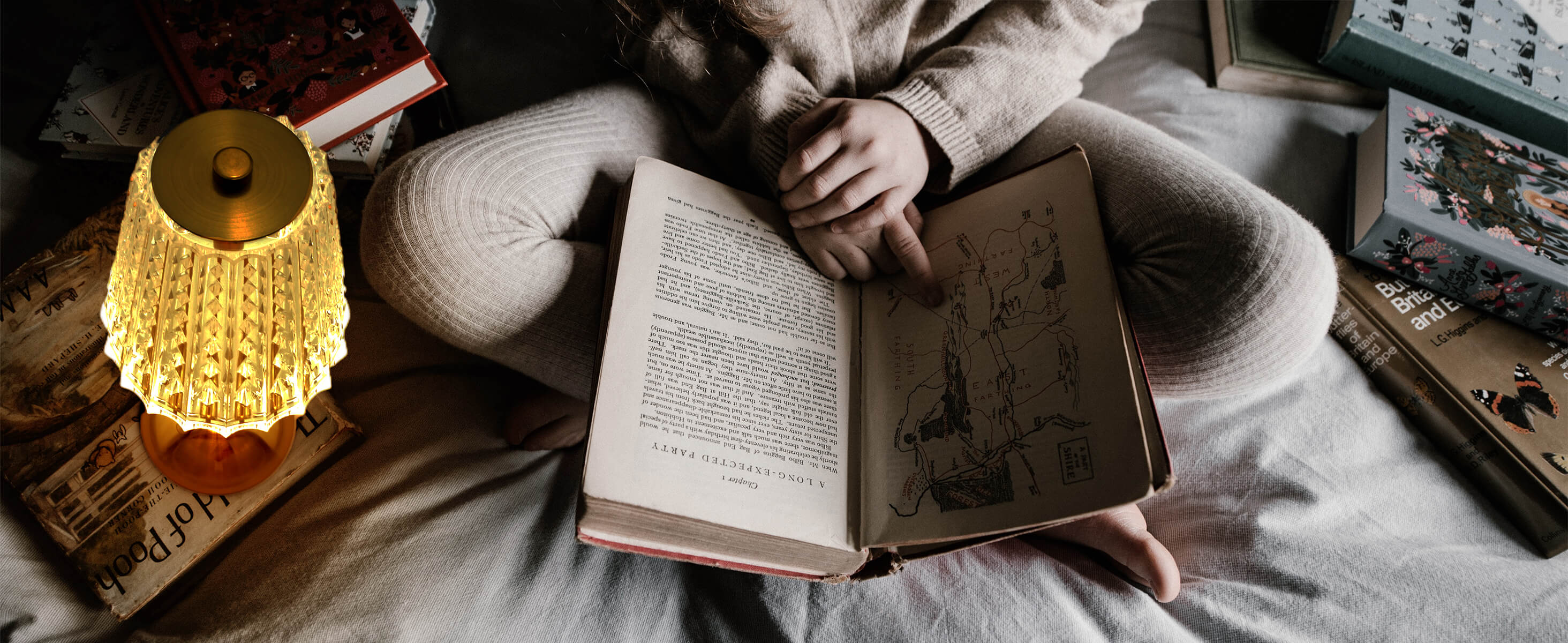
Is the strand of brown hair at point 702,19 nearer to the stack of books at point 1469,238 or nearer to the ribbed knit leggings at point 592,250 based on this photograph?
the ribbed knit leggings at point 592,250

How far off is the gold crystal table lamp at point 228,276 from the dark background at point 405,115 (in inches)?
12.7

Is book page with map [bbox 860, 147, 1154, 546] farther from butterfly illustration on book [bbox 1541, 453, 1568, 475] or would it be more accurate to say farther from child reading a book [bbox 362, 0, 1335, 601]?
butterfly illustration on book [bbox 1541, 453, 1568, 475]

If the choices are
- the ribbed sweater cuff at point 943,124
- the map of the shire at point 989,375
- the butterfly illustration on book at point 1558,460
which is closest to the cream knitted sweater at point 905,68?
the ribbed sweater cuff at point 943,124

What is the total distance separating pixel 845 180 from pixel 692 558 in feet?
0.82

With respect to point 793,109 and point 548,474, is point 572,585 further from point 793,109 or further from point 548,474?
point 793,109

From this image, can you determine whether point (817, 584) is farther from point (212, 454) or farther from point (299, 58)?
point (299, 58)

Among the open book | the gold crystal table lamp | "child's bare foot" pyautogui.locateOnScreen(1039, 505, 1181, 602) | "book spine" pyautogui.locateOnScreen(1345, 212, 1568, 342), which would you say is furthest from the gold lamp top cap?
"book spine" pyautogui.locateOnScreen(1345, 212, 1568, 342)

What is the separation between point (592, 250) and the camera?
0.53 metres

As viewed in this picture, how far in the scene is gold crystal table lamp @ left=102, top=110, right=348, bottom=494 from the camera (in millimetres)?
296

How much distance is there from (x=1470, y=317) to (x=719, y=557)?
665 millimetres

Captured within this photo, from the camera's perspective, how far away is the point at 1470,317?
0.64m

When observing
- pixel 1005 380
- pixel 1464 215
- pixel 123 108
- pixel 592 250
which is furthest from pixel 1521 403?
pixel 123 108

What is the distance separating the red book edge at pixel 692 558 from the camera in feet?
1.37

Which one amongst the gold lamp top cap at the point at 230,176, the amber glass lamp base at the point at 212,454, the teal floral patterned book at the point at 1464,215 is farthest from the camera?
the teal floral patterned book at the point at 1464,215
